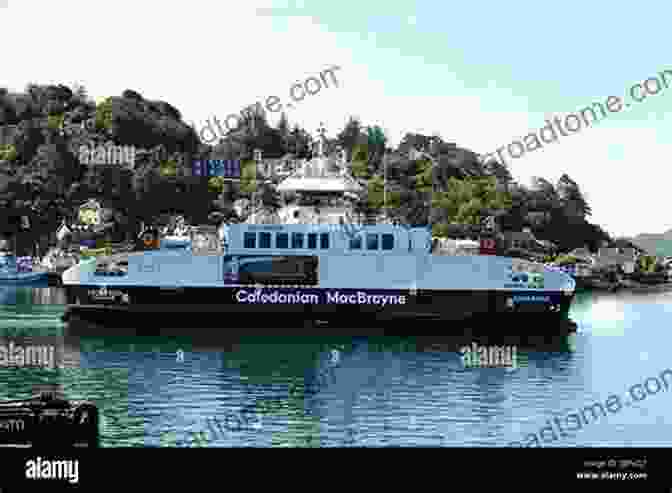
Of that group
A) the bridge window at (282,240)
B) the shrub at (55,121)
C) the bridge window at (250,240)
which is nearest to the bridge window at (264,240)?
the bridge window at (250,240)

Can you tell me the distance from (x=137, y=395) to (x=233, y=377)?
19.5 ft

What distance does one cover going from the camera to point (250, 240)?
5788cm

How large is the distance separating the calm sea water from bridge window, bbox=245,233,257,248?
5785 mm

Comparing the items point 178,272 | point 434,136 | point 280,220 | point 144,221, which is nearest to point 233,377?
point 178,272

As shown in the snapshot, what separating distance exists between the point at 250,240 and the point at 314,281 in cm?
393

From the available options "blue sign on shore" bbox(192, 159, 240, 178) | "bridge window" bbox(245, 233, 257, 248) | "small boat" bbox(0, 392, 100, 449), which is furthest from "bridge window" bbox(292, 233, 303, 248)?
"small boat" bbox(0, 392, 100, 449)

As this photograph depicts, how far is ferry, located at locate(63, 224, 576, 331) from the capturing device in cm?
5622

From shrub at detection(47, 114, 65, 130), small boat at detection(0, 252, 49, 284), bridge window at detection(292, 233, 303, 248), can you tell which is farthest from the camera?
shrub at detection(47, 114, 65, 130)

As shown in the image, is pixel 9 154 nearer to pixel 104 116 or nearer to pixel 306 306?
pixel 104 116

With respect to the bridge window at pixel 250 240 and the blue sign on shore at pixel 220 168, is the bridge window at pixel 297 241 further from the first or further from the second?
the blue sign on shore at pixel 220 168

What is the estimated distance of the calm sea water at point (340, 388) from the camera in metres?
29.3

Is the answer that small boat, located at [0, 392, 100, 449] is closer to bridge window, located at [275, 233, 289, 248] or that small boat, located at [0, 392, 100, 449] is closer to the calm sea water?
the calm sea water

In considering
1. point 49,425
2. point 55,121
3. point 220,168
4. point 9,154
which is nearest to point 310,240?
point 220,168

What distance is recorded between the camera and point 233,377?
4044 cm
